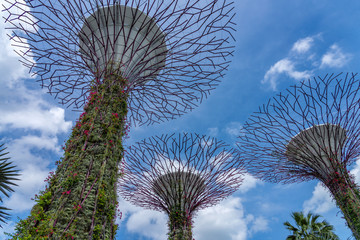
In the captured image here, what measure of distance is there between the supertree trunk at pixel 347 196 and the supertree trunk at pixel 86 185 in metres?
7.80

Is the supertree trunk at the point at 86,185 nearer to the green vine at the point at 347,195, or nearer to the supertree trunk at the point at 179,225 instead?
the supertree trunk at the point at 179,225

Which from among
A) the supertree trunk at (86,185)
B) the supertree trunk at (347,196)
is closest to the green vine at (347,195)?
the supertree trunk at (347,196)

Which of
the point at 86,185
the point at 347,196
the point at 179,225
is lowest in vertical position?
the point at 86,185

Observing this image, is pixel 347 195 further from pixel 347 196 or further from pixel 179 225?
pixel 179 225

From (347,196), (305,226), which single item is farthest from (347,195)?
(305,226)

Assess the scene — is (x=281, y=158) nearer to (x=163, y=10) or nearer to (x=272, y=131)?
(x=272, y=131)

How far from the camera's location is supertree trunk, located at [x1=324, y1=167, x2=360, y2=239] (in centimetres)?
793

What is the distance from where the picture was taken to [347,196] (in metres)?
8.28

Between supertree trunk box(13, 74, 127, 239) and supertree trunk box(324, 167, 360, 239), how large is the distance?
7.80 metres

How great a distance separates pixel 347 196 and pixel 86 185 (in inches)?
332

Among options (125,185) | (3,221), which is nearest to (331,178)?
(125,185)

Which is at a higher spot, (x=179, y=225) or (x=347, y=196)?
(x=347, y=196)

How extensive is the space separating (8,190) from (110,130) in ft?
19.1

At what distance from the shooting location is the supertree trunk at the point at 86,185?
2.94 m
